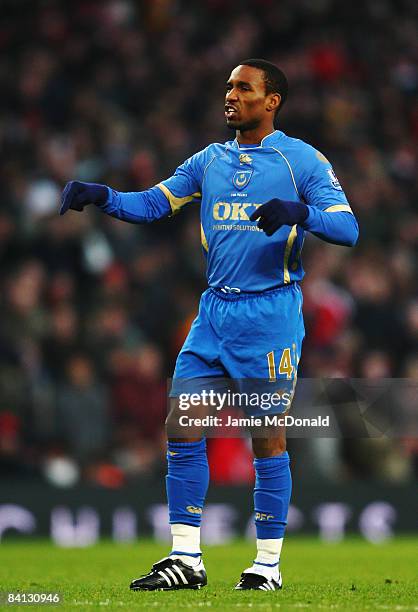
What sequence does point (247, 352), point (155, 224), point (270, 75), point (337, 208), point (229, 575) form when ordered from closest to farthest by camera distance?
point (337, 208) → point (247, 352) → point (270, 75) → point (229, 575) → point (155, 224)

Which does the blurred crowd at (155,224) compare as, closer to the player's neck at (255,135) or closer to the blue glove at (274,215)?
the player's neck at (255,135)

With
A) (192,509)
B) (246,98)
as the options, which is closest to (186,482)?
(192,509)

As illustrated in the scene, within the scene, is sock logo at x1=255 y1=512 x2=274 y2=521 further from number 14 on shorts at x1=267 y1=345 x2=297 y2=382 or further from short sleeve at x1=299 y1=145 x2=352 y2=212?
short sleeve at x1=299 y1=145 x2=352 y2=212

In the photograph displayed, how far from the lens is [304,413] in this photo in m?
7.27

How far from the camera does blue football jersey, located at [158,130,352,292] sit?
591 centimetres

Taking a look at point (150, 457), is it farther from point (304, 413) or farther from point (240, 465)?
point (304, 413)

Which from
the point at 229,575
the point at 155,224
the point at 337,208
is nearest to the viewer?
the point at 337,208

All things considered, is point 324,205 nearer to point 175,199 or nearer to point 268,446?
point 175,199

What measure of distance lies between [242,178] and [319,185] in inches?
13.6

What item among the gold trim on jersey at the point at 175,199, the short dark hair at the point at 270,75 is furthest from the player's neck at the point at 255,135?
the gold trim on jersey at the point at 175,199

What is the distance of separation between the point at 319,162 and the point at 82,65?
27.3 ft

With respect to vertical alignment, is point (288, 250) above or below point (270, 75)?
below

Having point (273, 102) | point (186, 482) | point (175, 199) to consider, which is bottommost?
point (186, 482)

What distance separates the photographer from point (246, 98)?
5977mm
